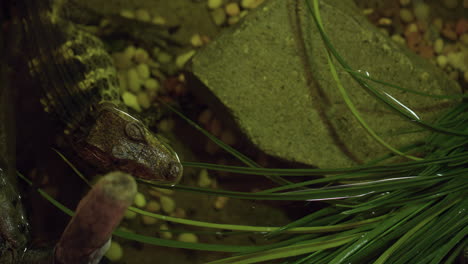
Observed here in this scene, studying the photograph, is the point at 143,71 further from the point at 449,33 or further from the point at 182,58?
the point at 449,33

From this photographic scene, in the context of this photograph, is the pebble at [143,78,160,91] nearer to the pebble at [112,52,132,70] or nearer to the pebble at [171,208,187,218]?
the pebble at [112,52,132,70]

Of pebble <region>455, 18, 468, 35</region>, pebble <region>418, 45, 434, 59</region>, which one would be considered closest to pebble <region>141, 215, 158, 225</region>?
pebble <region>418, 45, 434, 59</region>

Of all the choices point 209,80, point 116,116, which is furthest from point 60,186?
point 209,80

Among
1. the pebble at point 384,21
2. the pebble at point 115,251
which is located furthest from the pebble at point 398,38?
the pebble at point 115,251

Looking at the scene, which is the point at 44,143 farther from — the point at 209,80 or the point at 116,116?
the point at 209,80

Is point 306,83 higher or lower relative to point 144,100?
higher

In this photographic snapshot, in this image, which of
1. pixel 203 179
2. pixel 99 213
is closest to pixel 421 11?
pixel 203 179
